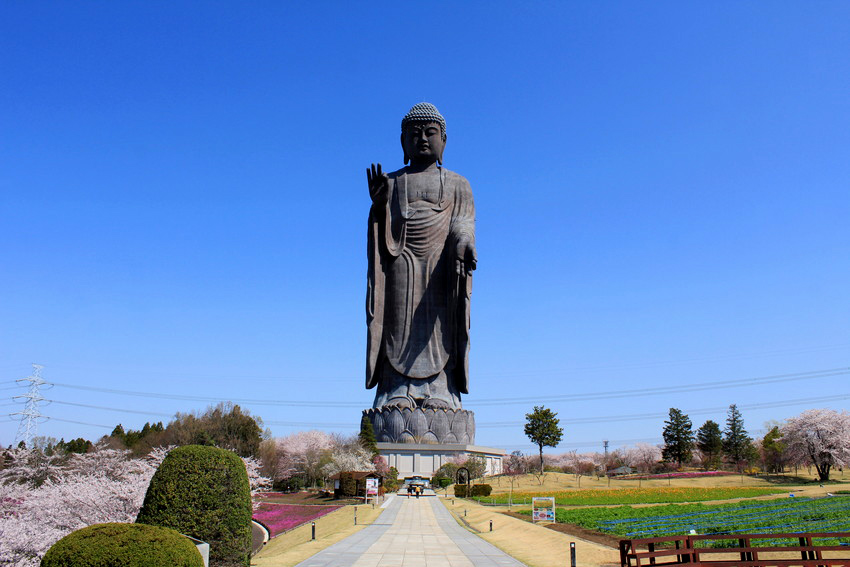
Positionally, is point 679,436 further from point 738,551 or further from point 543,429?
point 738,551

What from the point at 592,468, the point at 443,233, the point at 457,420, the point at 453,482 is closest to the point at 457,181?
the point at 443,233

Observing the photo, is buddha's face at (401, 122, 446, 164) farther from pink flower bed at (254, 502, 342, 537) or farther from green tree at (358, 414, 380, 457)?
pink flower bed at (254, 502, 342, 537)

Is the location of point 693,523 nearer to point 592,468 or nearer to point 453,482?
point 453,482

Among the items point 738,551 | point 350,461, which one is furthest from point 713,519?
point 350,461

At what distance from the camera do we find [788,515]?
16.0 m

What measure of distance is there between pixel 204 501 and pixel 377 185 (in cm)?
2486

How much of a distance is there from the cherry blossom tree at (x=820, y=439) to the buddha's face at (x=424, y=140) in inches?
1040

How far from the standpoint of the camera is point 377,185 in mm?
32281

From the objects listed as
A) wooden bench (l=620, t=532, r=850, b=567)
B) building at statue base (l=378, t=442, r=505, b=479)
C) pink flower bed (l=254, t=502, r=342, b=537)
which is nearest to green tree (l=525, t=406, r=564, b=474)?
building at statue base (l=378, t=442, r=505, b=479)

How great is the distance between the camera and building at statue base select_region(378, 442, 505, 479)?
108 ft

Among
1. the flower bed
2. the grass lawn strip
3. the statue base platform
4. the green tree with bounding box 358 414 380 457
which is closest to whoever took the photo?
the grass lawn strip

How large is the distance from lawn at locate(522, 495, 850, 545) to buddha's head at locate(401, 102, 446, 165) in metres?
21.2

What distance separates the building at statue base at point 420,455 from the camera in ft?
108

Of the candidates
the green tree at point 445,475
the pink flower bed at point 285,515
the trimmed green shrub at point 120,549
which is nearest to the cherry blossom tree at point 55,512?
the trimmed green shrub at point 120,549
